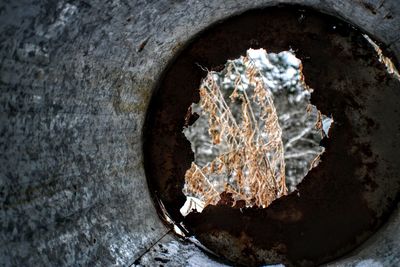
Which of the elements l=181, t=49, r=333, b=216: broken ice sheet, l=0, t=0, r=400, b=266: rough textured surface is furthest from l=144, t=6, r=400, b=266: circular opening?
l=181, t=49, r=333, b=216: broken ice sheet

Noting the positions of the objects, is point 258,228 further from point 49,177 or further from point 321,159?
point 49,177

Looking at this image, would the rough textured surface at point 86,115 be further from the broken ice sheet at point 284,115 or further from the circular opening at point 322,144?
the broken ice sheet at point 284,115

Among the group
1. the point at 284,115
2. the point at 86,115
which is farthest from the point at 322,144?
the point at 284,115

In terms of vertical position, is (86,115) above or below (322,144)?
below

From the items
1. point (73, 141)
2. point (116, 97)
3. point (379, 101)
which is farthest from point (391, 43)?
point (73, 141)

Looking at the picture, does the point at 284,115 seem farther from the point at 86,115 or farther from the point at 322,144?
the point at 86,115

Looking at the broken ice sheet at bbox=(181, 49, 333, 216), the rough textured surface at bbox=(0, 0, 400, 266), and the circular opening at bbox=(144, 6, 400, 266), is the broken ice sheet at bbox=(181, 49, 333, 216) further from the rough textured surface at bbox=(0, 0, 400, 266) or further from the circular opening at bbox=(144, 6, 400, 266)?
the rough textured surface at bbox=(0, 0, 400, 266)
